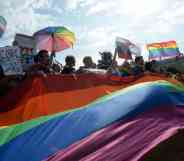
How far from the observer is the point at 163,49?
20453 mm

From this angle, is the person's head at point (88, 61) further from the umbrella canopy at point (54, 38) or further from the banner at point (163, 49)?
the banner at point (163, 49)

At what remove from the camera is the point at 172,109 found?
6285 millimetres

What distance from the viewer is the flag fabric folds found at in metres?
5.21

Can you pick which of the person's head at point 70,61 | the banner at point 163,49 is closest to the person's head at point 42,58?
the person's head at point 70,61

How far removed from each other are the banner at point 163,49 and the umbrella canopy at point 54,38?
8257mm

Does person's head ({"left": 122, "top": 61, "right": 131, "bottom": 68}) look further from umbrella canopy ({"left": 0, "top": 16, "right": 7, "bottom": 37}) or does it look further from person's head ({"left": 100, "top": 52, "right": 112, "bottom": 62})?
umbrella canopy ({"left": 0, "top": 16, "right": 7, "bottom": 37})

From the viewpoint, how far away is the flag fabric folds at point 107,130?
5.21 m

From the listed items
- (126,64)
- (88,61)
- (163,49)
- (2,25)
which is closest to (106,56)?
(88,61)

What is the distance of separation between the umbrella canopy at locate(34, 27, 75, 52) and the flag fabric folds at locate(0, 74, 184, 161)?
541 centimetres

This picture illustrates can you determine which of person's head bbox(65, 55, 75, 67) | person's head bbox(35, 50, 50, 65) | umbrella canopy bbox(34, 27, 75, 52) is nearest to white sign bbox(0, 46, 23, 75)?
person's head bbox(35, 50, 50, 65)

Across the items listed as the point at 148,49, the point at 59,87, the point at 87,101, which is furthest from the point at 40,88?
the point at 148,49

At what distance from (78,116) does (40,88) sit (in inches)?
75.2

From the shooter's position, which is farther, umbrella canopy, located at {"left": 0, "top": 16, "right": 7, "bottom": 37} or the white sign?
umbrella canopy, located at {"left": 0, "top": 16, "right": 7, "bottom": 37}

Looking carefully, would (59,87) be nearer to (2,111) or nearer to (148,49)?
(2,111)
